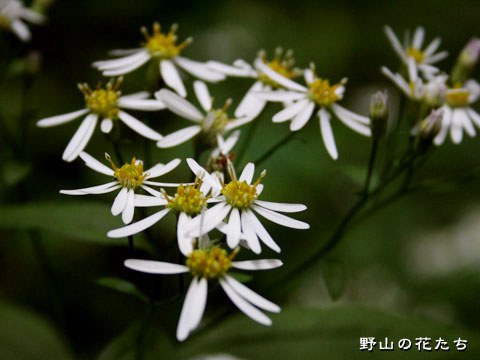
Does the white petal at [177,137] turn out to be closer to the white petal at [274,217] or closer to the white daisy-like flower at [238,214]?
the white daisy-like flower at [238,214]

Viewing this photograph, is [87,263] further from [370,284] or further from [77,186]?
[370,284]

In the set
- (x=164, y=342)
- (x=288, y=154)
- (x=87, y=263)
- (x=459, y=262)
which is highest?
(x=288, y=154)

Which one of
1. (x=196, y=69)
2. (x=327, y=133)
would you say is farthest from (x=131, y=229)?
(x=196, y=69)

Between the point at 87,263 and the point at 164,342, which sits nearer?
the point at 164,342

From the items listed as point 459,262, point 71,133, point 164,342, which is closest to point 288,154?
point 459,262

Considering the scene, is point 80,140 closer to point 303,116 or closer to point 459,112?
point 303,116

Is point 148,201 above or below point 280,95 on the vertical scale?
below
